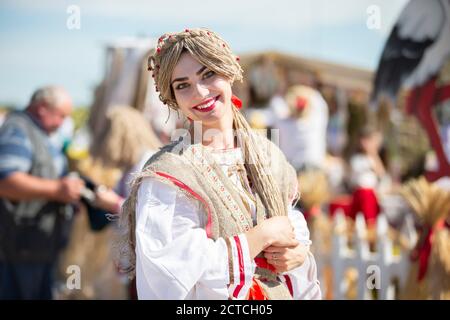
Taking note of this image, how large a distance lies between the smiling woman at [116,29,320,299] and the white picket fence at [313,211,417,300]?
1958 millimetres

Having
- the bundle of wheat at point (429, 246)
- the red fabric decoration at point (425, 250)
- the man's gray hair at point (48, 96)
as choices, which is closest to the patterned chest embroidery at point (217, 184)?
the bundle of wheat at point (429, 246)

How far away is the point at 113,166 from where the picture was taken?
4.96 m

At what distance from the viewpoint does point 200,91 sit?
2.10 metres

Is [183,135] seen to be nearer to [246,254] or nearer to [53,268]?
[246,254]

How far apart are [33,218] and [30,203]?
0.30ft

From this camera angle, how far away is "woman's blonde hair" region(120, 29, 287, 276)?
6.86 feet

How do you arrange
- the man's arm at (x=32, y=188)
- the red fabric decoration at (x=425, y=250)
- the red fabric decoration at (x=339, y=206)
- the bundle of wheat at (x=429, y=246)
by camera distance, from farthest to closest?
1. the red fabric decoration at (x=339, y=206)
2. the man's arm at (x=32, y=188)
3. the red fabric decoration at (x=425, y=250)
4. the bundle of wheat at (x=429, y=246)

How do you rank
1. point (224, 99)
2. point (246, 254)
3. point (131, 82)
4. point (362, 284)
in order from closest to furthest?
point (246, 254), point (224, 99), point (362, 284), point (131, 82)

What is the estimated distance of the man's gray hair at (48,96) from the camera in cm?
475

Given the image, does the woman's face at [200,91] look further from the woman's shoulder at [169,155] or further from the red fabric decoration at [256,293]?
the red fabric decoration at [256,293]

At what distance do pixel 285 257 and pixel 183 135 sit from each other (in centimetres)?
45

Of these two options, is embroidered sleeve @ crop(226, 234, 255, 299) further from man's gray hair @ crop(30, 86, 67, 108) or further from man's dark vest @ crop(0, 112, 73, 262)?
man's gray hair @ crop(30, 86, 67, 108)

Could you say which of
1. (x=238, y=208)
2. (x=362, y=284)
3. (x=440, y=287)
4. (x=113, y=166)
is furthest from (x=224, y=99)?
(x=113, y=166)

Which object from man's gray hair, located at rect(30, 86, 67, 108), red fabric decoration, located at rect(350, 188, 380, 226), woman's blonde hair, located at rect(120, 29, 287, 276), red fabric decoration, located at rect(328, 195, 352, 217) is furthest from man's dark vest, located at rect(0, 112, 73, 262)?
woman's blonde hair, located at rect(120, 29, 287, 276)
